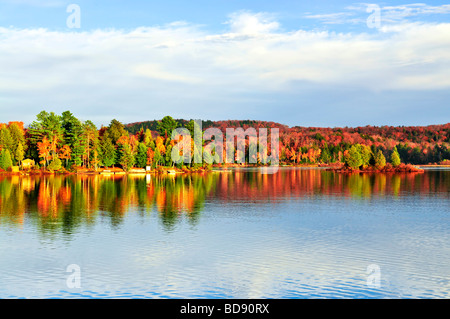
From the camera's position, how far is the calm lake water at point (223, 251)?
19.0m

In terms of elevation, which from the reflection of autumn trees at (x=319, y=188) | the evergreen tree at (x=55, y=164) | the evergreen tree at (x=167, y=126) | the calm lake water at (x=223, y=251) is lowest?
the calm lake water at (x=223, y=251)

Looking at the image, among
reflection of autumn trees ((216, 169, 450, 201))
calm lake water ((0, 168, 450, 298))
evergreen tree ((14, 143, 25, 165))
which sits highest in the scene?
evergreen tree ((14, 143, 25, 165))

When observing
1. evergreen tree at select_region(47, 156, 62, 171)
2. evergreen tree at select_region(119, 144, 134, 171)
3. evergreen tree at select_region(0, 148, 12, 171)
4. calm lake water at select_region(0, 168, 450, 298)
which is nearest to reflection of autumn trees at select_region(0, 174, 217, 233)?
calm lake water at select_region(0, 168, 450, 298)

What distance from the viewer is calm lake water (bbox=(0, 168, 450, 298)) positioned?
62.4 feet

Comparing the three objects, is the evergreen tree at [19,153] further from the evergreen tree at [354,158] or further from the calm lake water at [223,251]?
the evergreen tree at [354,158]

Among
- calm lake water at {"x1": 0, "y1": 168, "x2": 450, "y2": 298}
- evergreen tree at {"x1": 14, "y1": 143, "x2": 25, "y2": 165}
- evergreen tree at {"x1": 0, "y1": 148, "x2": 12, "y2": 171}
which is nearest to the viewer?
calm lake water at {"x1": 0, "y1": 168, "x2": 450, "y2": 298}

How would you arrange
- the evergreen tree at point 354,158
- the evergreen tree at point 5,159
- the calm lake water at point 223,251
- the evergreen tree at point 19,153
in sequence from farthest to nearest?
the evergreen tree at point 354,158
the evergreen tree at point 19,153
the evergreen tree at point 5,159
the calm lake water at point 223,251

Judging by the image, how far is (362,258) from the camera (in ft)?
79.0

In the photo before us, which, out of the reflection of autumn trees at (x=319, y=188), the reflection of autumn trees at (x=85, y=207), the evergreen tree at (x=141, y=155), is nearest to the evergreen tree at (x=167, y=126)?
the evergreen tree at (x=141, y=155)

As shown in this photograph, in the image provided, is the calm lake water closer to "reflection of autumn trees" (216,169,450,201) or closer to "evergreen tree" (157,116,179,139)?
"reflection of autumn trees" (216,169,450,201)

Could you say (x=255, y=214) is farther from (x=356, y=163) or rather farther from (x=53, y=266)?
(x=356, y=163)
